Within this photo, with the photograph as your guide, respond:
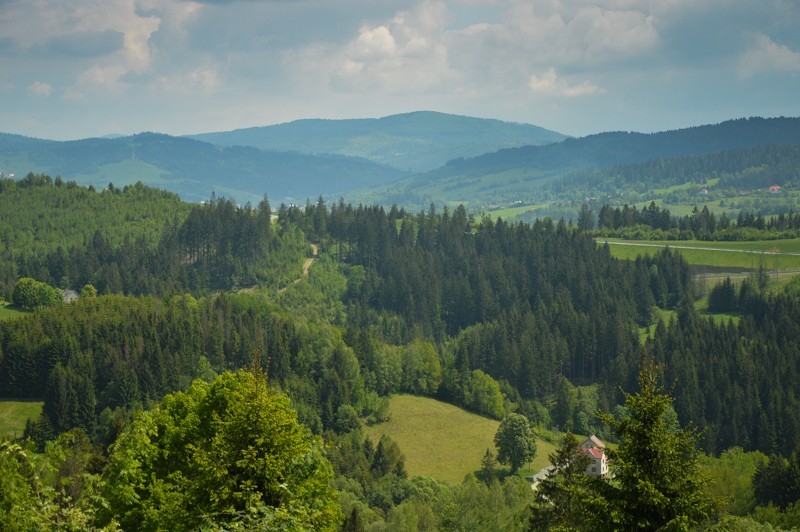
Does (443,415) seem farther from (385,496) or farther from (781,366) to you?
→ (781,366)

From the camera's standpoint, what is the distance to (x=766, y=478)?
78125mm

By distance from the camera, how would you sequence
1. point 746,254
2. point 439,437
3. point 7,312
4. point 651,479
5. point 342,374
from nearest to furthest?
point 651,479 → point 439,437 → point 342,374 → point 7,312 → point 746,254

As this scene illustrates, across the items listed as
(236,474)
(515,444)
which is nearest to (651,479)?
(236,474)

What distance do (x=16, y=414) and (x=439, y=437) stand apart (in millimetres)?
49600

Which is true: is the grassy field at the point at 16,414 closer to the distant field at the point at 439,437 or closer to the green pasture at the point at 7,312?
the green pasture at the point at 7,312

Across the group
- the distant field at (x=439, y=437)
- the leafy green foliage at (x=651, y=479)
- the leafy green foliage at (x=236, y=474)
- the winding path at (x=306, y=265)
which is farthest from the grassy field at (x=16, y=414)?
the leafy green foliage at (x=651, y=479)

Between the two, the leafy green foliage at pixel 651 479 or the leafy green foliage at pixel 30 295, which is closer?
the leafy green foliage at pixel 651 479

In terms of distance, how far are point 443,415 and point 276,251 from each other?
77566 millimetres

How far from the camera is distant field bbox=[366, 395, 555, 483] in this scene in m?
100

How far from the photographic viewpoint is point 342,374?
396 feet

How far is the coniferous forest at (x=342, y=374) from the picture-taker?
25.3 m

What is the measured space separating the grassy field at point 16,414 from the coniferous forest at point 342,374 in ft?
6.78

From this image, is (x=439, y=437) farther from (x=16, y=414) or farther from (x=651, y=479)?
(x=651, y=479)

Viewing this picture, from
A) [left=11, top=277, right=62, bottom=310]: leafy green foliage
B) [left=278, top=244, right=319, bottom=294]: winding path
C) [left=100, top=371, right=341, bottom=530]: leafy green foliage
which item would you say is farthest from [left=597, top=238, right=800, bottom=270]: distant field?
[left=100, top=371, right=341, bottom=530]: leafy green foliage
